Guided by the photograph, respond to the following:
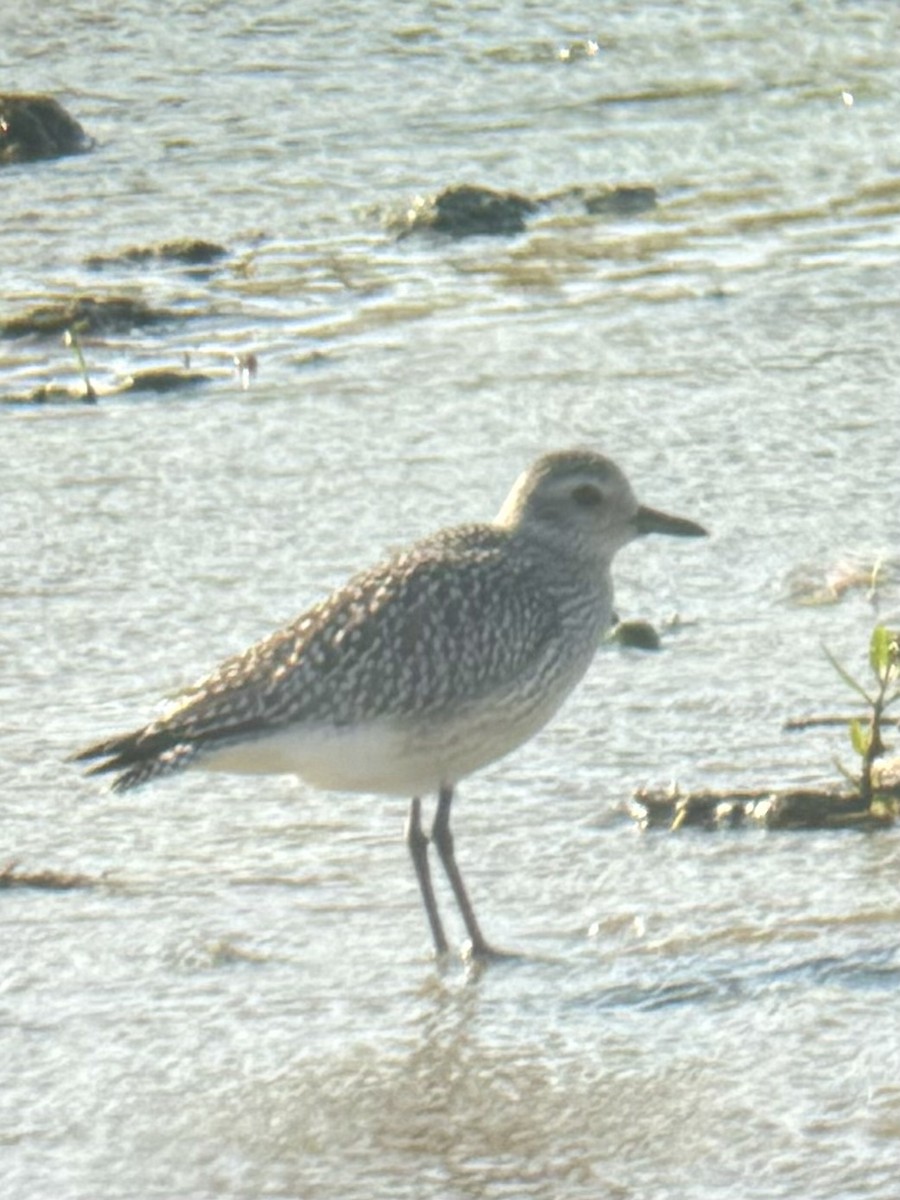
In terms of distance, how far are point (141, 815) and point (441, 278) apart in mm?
4239

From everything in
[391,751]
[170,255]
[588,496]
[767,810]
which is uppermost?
[588,496]

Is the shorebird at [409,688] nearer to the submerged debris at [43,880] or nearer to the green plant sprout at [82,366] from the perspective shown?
the submerged debris at [43,880]

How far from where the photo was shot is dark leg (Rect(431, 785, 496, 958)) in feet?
17.7

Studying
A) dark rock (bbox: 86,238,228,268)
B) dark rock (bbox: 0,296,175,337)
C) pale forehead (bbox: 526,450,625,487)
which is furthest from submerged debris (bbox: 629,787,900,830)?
dark rock (bbox: 86,238,228,268)

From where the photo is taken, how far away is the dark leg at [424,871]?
5.44m

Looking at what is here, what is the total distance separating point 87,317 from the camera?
945 cm

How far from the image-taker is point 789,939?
531 cm

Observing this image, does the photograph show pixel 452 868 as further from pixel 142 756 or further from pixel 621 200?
pixel 621 200

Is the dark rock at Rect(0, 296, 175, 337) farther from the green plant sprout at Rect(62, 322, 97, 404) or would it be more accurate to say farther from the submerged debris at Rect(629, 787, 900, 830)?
the submerged debris at Rect(629, 787, 900, 830)

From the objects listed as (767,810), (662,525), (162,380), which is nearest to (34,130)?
(162,380)

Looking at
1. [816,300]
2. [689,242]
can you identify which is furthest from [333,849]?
[689,242]

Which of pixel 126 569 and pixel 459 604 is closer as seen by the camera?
pixel 459 604

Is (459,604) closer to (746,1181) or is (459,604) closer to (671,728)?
(671,728)

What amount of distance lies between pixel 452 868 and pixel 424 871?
0.05 meters
